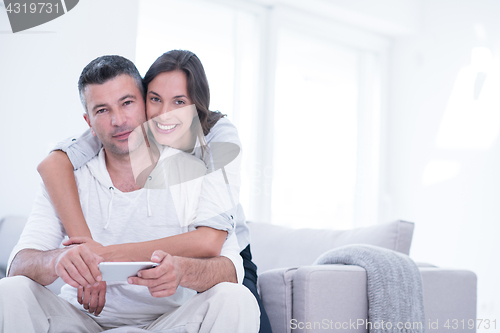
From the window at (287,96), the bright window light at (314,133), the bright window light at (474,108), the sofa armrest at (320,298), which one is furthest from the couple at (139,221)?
the bright window light at (474,108)

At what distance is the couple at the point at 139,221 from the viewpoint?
1.10m

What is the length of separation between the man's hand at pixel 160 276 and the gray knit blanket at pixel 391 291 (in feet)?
2.35

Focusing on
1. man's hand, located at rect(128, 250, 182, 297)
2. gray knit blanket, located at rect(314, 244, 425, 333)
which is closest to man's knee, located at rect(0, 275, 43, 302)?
man's hand, located at rect(128, 250, 182, 297)

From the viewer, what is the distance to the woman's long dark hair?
1.54 metres

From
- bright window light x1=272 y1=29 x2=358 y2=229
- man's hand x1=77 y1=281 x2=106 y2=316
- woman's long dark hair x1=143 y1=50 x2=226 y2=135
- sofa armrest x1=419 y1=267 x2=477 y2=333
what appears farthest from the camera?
bright window light x1=272 y1=29 x2=358 y2=229

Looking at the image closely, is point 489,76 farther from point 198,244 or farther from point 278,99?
point 198,244

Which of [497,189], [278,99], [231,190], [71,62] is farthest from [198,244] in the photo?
[497,189]

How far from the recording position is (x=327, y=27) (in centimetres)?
384

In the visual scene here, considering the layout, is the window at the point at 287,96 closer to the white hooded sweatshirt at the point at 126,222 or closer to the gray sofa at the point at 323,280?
the gray sofa at the point at 323,280

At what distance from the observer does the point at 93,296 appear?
1.18 m

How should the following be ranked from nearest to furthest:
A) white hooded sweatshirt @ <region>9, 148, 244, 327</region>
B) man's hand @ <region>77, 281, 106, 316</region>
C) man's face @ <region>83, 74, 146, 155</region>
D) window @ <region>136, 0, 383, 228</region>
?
1. man's hand @ <region>77, 281, 106, 316</region>
2. white hooded sweatshirt @ <region>9, 148, 244, 327</region>
3. man's face @ <region>83, 74, 146, 155</region>
4. window @ <region>136, 0, 383, 228</region>

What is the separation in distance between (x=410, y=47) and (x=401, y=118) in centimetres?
63

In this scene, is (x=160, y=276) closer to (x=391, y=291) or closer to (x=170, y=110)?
(x=170, y=110)

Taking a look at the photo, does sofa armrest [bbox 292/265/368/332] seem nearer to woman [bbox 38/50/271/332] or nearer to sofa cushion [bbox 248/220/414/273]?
woman [bbox 38/50/271/332]
